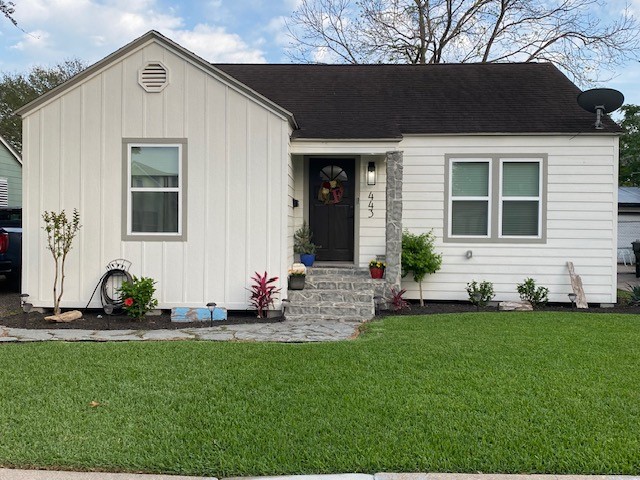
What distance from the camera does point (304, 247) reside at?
29.4 ft

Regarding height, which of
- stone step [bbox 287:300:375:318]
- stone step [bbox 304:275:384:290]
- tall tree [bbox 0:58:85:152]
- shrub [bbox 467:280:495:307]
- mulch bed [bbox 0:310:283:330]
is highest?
tall tree [bbox 0:58:85:152]

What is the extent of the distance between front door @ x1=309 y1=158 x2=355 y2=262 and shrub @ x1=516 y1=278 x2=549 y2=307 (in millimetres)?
3193

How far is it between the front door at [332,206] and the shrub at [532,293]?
3193 mm

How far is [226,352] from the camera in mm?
5176

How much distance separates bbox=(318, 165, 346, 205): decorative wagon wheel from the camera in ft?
31.3

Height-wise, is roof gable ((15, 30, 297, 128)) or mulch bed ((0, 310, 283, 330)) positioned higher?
roof gable ((15, 30, 297, 128))

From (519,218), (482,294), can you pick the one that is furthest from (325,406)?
(519,218)

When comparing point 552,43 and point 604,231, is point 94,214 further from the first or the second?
point 552,43

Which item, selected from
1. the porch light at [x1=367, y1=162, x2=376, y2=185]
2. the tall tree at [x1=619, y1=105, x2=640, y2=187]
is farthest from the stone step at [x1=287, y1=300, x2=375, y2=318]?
the tall tree at [x1=619, y1=105, x2=640, y2=187]

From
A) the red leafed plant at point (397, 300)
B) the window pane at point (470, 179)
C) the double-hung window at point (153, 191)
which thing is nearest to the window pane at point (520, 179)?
the window pane at point (470, 179)

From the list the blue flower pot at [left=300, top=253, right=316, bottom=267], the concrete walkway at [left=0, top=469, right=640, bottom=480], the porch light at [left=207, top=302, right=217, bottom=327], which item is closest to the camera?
the concrete walkway at [left=0, top=469, right=640, bottom=480]

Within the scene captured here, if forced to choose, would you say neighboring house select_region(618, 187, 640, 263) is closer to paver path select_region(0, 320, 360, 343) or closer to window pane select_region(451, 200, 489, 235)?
window pane select_region(451, 200, 489, 235)

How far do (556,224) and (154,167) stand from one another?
7.07m

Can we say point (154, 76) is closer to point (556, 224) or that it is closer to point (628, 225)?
point (556, 224)
